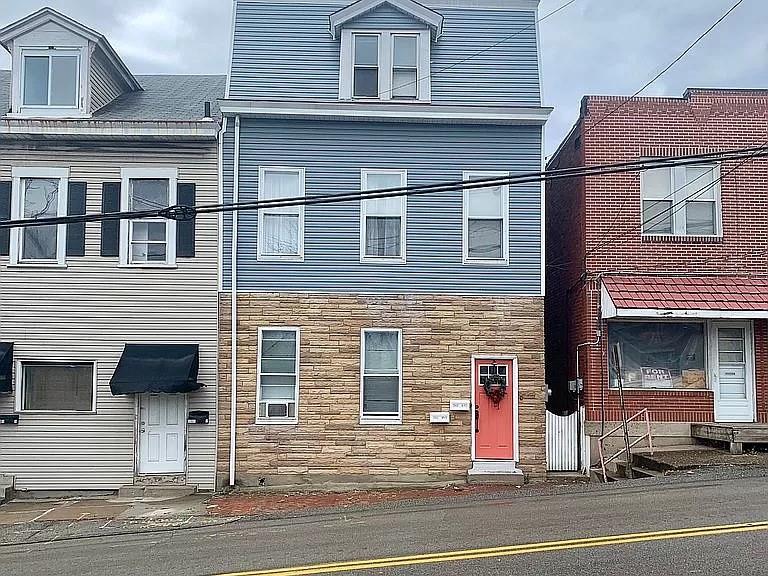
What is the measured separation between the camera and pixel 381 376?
16.9 meters

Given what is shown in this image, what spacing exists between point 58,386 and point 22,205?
3.68 metres

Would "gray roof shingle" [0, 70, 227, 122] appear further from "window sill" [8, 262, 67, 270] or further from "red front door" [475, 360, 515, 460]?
"red front door" [475, 360, 515, 460]

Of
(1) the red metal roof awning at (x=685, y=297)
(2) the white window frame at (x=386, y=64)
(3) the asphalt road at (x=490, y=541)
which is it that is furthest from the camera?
(2) the white window frame at (x=386, y=64)

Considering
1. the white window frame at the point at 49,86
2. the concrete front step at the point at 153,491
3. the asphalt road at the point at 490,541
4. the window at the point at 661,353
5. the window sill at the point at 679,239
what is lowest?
the concrete front step at the point at 153,491

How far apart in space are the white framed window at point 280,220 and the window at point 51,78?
4.23 m

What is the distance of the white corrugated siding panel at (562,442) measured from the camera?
17.0 meters

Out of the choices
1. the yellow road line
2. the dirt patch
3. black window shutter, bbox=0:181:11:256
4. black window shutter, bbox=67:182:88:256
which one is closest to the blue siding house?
the dirt patch

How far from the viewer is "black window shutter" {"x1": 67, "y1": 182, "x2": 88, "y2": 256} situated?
1695 centimetres

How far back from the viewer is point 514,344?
55.5ft

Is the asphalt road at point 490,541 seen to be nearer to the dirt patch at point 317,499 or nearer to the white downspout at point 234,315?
the dirt patch at point 317,499

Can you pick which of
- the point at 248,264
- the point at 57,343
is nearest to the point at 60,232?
the point at 57,343

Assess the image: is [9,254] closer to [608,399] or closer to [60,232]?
[60,232]

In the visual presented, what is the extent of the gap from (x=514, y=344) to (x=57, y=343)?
9033 millimetres

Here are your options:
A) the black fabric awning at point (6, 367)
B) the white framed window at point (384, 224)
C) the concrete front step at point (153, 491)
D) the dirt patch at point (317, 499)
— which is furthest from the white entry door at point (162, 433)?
the white framed window at point (384, 224)
